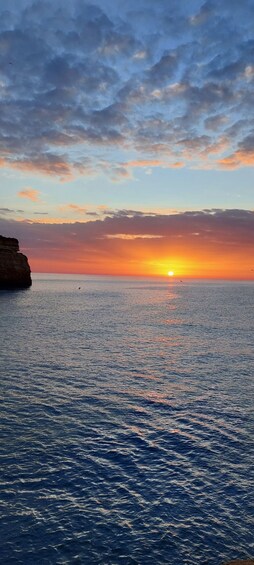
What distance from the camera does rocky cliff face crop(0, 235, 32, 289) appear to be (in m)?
141

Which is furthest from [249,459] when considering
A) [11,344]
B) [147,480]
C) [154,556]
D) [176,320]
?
[176,320]

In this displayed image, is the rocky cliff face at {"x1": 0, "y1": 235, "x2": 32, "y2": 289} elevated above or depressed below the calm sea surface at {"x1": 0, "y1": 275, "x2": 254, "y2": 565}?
above

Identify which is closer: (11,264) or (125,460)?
(125,460)

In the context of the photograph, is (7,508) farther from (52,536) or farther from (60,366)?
(60,366)

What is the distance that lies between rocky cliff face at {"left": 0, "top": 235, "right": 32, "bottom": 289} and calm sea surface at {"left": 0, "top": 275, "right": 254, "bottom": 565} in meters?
102

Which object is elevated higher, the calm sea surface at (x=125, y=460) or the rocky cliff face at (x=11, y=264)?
the rocky cliff face at (x=11, y=264)

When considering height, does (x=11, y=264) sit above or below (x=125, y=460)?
above

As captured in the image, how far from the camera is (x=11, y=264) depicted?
477ft

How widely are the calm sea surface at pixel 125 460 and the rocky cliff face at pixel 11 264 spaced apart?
102038mm

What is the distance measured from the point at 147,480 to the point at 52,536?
5.70m

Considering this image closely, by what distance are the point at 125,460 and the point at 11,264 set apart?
133670 millimetres

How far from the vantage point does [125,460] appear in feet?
67.3

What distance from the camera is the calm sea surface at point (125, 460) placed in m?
14.2

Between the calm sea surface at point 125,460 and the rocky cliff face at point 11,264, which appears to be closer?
the calm sea surface at point 125,460
